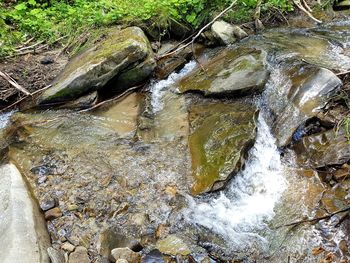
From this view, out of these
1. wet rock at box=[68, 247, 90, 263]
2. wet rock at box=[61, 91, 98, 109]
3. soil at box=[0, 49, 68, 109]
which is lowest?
wet rock at box=[68, 247, 90, 263]

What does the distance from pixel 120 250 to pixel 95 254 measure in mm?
292

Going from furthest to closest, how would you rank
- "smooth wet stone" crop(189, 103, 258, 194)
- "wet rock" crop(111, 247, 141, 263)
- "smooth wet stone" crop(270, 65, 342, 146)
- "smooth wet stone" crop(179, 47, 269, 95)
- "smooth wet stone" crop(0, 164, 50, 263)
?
"smooth wet stone" crop(179, 47, 269, 95)
"smooth wet stone" crop(270, 65, 342, 146)
"smooth wet stone" crop(189, 103, 258, 194)
"wet rock" crop(111, 247, 141, 263)
"smooth wet stone" crop(0, 164, 50, 263)

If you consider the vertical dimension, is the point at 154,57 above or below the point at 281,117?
above

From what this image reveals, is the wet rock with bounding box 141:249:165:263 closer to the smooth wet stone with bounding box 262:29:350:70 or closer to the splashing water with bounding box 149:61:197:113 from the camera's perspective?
the splashing water with bounding box 149:61:197:113

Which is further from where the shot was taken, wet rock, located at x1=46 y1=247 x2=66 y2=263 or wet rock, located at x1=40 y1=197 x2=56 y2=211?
wet rock, located at x1=40 y1=197 x2=56 y2=211

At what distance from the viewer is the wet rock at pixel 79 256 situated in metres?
3.34

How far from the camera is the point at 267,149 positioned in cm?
474

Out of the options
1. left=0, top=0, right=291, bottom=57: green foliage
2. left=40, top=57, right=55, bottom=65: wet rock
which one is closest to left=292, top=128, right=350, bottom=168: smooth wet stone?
left=0, top=0, right=291, bottom=57: green foliage

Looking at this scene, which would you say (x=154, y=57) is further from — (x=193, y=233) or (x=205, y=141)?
(x=193, y=233)

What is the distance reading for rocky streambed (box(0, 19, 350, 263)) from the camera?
3572 millimetres

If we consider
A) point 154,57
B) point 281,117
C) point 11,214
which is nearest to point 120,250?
point 11,214

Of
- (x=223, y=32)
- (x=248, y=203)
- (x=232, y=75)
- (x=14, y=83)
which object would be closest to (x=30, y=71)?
(x=14, y=83)

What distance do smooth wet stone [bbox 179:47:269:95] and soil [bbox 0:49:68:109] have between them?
232cm

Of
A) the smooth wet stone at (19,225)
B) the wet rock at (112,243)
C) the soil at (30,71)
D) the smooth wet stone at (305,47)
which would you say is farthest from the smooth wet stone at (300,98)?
the soil at (30,71)
